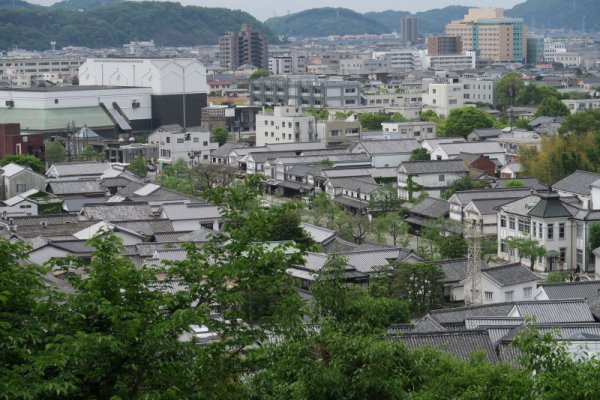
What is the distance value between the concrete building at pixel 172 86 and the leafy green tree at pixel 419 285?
1999 cm

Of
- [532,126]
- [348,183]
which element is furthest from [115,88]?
[348,183]

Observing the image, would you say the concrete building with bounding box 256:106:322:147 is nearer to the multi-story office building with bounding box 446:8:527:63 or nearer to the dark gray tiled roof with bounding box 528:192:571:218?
the dark gray tiled roof with bounding box 528:192:571:218

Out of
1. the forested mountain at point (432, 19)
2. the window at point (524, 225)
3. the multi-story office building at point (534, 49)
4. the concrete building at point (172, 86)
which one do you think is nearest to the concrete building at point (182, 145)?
the concrete building at point (172, 86)

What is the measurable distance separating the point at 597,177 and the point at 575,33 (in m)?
110

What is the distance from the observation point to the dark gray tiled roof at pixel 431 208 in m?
16.3

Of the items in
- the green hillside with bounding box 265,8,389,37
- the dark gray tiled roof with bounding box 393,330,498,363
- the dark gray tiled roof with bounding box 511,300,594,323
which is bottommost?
the dark gray tiled roof with bounding box 511,300,594,323

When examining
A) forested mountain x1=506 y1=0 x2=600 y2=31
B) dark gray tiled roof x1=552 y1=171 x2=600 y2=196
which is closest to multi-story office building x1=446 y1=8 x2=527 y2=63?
dark gray tiled roof x1=552 y1=171 x2=600 y2=196

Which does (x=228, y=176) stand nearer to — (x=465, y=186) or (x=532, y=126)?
(x=465, y=186)

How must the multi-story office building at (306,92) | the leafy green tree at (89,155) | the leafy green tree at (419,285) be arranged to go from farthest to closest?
the multi-story office building at (306,92)
the leafy green tree at (89,155)
the leafy green tree at (419,285)

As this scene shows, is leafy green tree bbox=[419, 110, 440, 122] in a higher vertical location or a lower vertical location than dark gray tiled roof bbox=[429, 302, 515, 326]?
higher

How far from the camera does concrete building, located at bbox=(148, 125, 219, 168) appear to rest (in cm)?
2508

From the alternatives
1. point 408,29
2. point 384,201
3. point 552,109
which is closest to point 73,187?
point 384,201

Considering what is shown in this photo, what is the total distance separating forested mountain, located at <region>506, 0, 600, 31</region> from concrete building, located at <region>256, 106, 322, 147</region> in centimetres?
10184

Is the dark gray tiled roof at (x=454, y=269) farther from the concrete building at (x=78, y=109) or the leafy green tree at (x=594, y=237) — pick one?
the concrete building at (x=78, y=109)
